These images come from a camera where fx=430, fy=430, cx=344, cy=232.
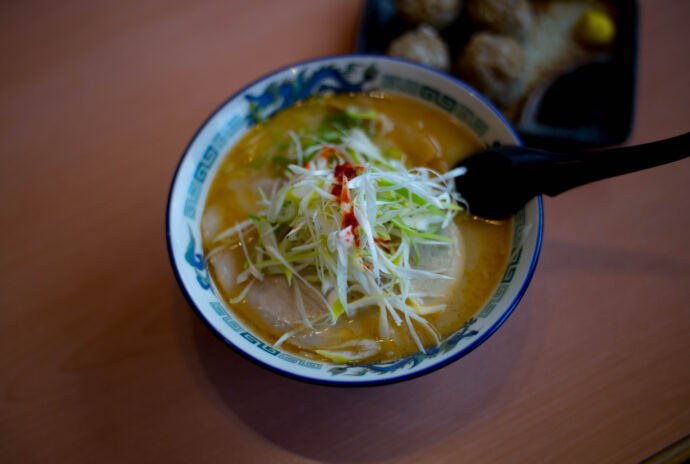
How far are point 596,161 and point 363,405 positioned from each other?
72 centimetres

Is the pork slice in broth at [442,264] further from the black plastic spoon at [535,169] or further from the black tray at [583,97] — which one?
the black tray at [583,97]

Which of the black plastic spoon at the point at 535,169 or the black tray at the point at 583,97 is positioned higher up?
the black tray at the point at 583,97

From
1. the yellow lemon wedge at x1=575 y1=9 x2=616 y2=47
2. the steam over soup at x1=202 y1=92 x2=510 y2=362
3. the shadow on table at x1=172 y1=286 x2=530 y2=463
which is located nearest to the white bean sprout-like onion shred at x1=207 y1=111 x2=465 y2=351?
the steam over soup at x1=202 y1=92 x2=510 y2=362

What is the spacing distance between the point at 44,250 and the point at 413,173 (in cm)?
105

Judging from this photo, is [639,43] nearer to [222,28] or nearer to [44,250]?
[222,28]

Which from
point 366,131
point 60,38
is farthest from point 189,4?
point 366,131

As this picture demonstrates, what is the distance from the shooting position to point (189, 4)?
158cm

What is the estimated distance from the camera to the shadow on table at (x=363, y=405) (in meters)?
0.94

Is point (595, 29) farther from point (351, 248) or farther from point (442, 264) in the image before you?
point (351, 248)

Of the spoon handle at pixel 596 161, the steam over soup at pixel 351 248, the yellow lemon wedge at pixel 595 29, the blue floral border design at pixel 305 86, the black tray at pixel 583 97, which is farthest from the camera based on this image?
the yellow lemon wedge at pixel 595 29

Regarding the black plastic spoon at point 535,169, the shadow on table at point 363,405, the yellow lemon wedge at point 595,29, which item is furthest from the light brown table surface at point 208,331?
the black plastic spoon at point 535,169

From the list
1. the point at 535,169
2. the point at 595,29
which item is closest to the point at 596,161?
the point at 535,169

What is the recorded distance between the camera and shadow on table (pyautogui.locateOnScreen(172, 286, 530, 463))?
944 millimetres

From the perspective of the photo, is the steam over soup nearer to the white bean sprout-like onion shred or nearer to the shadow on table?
the white bean sprout-like onion shred
